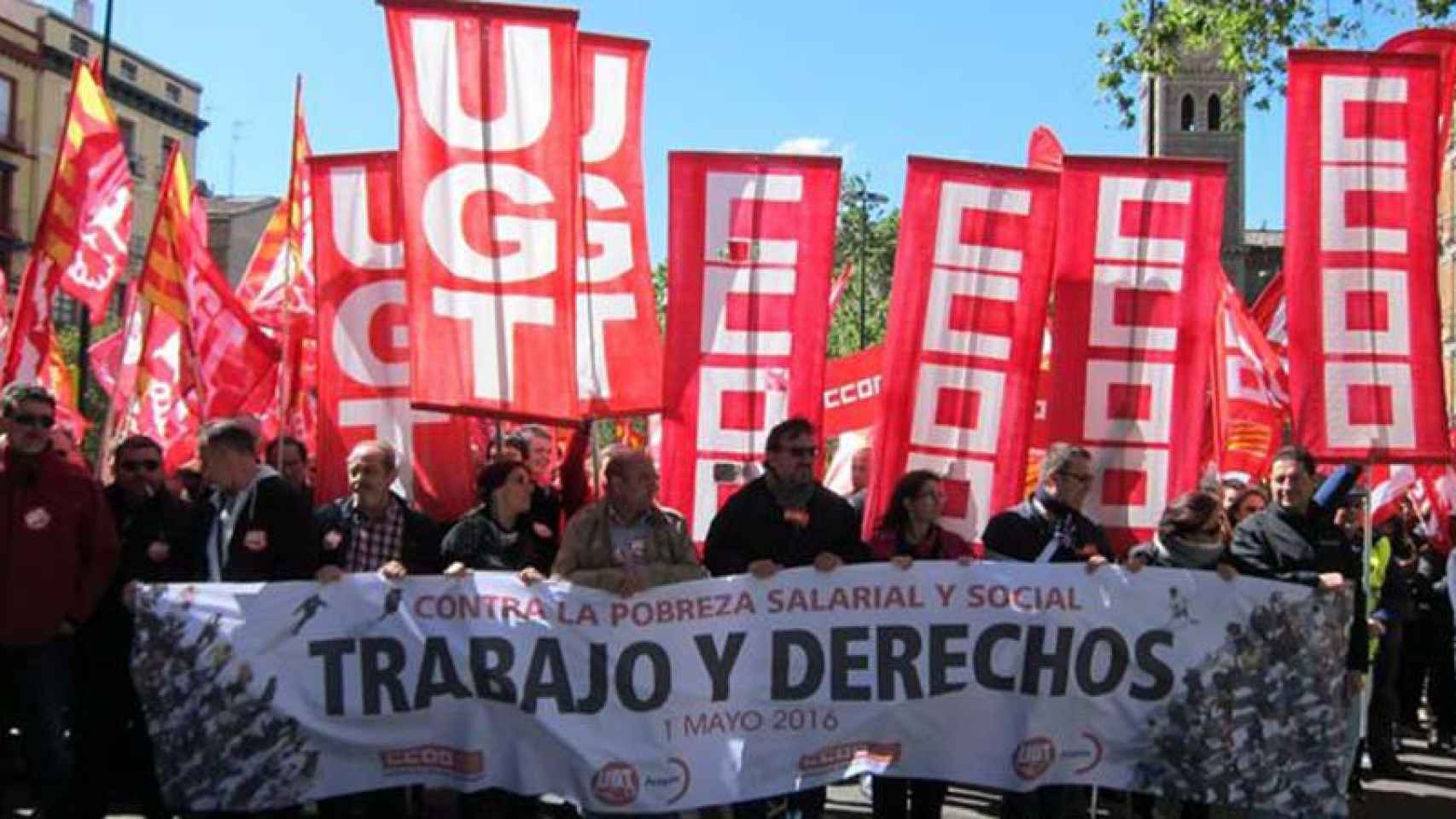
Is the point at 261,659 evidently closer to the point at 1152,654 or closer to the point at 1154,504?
the point at 1152,654

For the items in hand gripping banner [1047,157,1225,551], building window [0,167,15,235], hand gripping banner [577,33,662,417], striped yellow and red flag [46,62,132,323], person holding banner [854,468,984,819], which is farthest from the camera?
building window [0,167,15,235]

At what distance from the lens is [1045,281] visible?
341 inches

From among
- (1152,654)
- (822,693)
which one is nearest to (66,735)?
(822,693)

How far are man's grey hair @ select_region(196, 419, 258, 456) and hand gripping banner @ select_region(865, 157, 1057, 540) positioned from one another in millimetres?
3318

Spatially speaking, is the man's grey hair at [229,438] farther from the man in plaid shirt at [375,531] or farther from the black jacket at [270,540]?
the man in plaid shirt at [375,531]

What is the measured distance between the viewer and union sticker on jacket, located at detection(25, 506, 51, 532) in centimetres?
665

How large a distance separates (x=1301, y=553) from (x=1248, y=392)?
5.09 m

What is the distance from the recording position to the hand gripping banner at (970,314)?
861 centimetres

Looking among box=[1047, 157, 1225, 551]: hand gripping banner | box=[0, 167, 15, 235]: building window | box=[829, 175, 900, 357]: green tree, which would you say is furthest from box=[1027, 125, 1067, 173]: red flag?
box=[0, 167, 15, 235]: building window

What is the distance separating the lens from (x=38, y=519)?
21.9 feet

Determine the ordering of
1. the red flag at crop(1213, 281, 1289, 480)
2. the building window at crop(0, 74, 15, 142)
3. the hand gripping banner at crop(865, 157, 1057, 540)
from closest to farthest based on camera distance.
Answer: the hand gripping banner at crop(865, 157, 1057, 540) → the red flag at crop(1213, 281, 1289, 480) → the building window at crop(0, 74, 15, 142)

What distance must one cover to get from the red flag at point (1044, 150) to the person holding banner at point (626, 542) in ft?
14.5

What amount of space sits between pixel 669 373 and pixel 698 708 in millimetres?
2652

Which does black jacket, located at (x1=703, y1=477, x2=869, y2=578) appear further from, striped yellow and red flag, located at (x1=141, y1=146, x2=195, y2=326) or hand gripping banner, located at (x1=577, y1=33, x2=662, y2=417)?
striped yellow and red flag, located at (x1=141, y1=146, x2=195, y2=326)
